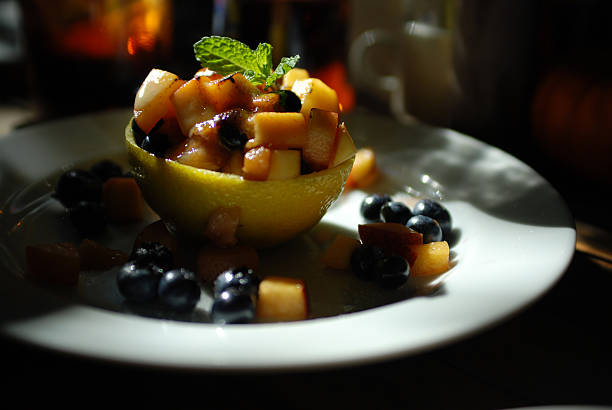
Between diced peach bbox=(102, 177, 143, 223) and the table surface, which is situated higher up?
the table surface

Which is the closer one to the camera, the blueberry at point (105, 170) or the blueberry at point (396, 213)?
the blueberry at point (396, 213)

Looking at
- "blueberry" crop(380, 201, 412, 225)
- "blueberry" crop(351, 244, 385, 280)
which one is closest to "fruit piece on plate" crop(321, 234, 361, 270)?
"blueberry" crop(351, 244, 385, 280)

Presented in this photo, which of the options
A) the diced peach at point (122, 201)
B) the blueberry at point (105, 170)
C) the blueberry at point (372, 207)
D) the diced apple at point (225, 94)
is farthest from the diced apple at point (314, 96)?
the blueberry at point (105, 170)

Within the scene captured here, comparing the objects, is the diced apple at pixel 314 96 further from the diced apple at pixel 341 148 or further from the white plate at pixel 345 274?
the white plate at pixel 345 274

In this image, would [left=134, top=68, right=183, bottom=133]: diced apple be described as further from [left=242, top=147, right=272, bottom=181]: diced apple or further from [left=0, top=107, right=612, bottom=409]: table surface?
[left=0, top=107, right=612, bottom=409]: table surface

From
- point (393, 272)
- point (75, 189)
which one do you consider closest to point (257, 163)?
point (393, 272)

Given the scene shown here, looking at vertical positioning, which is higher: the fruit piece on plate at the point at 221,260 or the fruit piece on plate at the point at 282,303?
the fruit piece on plate at the point at 282,303

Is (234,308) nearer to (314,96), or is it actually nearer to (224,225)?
(224,225)
